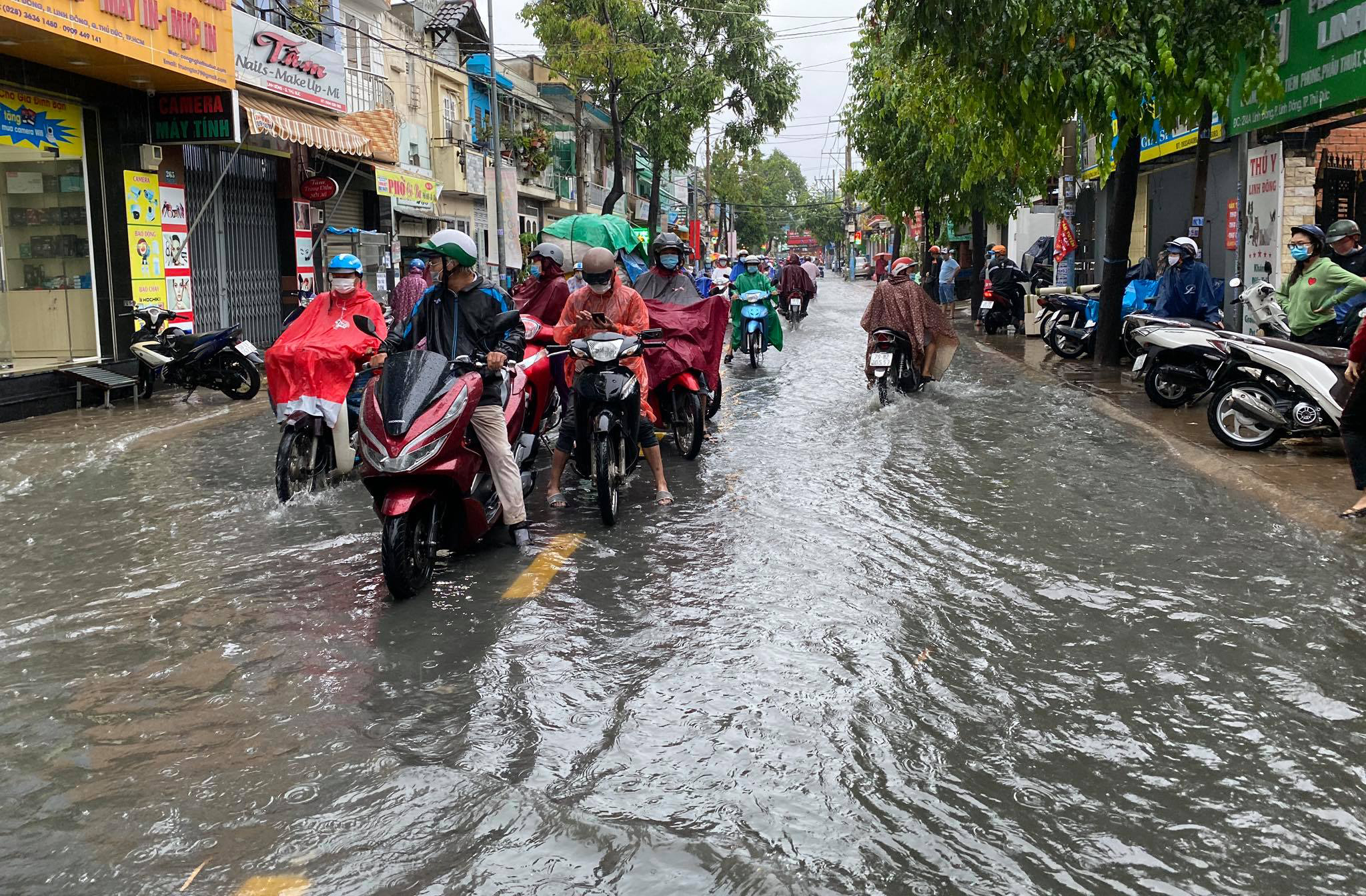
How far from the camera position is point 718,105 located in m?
42.7

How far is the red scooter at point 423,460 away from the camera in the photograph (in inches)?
223

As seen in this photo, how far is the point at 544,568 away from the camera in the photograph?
635cm

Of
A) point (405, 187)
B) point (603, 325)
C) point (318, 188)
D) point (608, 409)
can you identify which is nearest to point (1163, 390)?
point (603, 325)

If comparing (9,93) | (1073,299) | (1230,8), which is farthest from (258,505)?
(1073,299)

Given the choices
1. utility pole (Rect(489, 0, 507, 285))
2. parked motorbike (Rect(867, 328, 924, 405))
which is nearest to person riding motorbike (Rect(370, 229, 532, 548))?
parked motorbike (Rect(867, 328, 924, 405))

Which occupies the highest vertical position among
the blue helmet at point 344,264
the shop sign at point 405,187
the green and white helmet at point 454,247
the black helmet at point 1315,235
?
the shop sign at point 405,187

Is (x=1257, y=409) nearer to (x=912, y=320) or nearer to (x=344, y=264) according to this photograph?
(x=912, y=320)

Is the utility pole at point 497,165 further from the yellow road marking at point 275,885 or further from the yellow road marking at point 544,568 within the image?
the yellow road marking at point 275,885

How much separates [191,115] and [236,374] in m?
3.67

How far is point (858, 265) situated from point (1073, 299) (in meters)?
81.6

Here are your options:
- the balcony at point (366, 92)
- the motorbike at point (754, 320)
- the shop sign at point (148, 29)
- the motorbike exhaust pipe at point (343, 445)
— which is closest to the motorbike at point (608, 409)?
the motorbike exhaust pipe at point (343, 445)

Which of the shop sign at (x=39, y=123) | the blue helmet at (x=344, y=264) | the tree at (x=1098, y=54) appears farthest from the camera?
the shop sign at (x=39, y=123)

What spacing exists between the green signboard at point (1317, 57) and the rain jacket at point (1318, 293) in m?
2.80

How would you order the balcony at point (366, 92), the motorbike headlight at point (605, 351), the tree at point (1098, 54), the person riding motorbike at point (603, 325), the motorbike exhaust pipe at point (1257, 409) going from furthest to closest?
the balcony at point (366, 92) → the tree at point (1098, 54) → the motorbike exhaust pipe at point (1257, 409) → the person riding motorbike at point (603, 325) → the motorbike headlight at point (605, 351)
